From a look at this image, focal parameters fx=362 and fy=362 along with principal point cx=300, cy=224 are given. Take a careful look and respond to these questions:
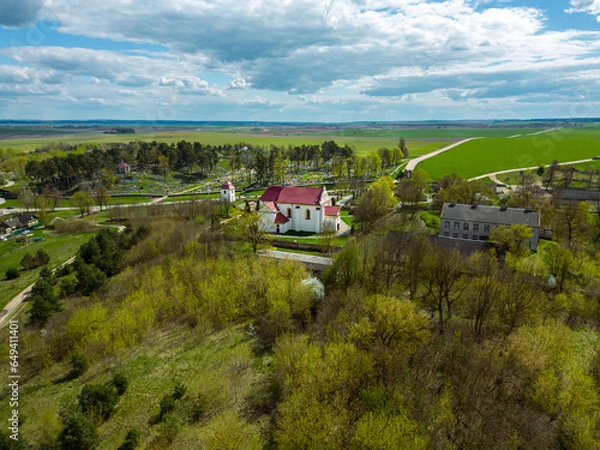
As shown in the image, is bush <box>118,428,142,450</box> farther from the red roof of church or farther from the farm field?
the farm field

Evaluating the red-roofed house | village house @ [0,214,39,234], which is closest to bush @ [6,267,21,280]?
village house @ [0,214,39,234]

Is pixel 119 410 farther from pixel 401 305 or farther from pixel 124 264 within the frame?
pixel 124 264

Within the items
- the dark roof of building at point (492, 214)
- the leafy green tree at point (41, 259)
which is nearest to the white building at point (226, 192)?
the leafy green tree at point (41, 259)

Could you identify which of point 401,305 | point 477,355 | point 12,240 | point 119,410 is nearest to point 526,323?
point 477,355

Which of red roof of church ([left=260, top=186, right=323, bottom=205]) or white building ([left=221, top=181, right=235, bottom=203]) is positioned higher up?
red roof of church ([left=260, top=186, right=323, bottom=205])

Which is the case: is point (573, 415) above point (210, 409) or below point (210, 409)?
above

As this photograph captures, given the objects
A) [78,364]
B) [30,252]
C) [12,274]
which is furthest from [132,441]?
[30,252]

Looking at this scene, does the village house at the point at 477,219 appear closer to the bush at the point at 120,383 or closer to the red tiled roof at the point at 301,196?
the red tiled roof at the point at 301,196
